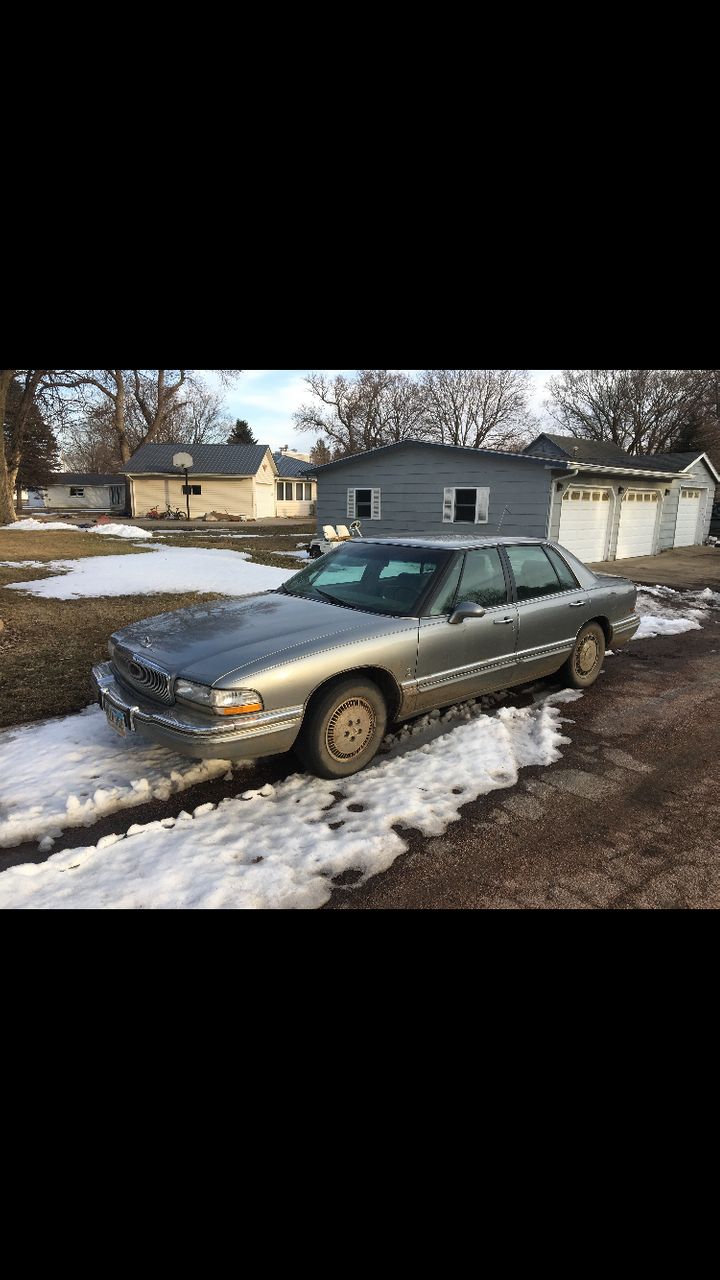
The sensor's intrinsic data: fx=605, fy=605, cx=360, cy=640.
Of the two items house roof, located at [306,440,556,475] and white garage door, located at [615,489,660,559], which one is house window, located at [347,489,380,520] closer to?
house roof, located at [306,440,556,475]

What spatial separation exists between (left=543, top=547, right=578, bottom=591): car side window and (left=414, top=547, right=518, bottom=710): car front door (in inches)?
31.0

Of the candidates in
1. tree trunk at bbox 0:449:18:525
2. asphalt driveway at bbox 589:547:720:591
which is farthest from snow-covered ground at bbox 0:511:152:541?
asphalt driveway at bbox 589:547:720:591

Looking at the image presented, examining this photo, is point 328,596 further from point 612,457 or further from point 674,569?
point 612,457

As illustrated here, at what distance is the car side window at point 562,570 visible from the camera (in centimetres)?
541

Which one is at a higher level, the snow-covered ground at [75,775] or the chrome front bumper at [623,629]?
the chrome front bumper at [623,629]

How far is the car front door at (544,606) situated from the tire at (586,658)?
0.18 metres

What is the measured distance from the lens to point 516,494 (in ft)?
49.5

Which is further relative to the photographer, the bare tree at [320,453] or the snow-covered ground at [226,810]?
the bare tree at [320,453]

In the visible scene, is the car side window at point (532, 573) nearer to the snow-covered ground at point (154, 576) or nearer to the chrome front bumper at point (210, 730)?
the chrome front bumper at point (210, 730)

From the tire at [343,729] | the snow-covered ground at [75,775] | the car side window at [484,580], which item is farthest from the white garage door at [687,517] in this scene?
the snow-covered ground at [75,775]

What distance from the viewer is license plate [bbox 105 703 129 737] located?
357 centimetres
